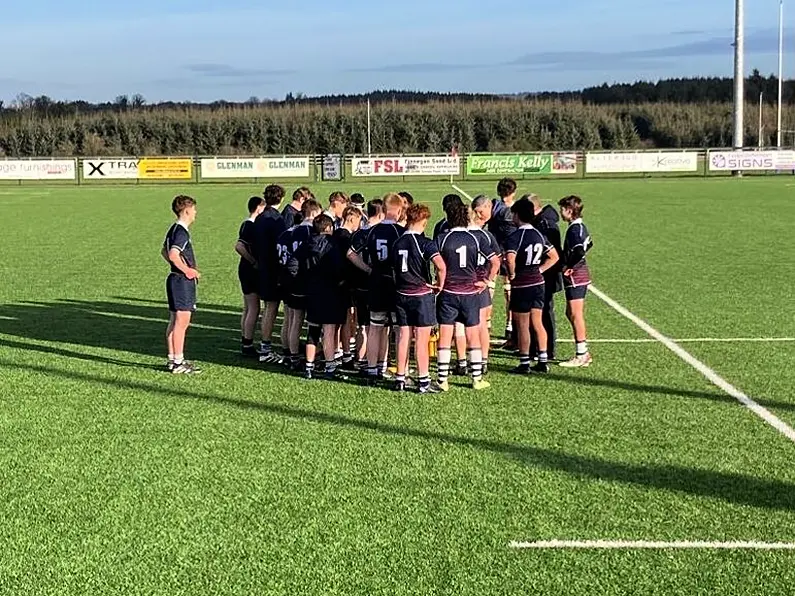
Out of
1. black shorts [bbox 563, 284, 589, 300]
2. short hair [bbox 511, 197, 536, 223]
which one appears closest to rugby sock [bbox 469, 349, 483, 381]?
black shorts [bbox 563, 284, 589, 300]

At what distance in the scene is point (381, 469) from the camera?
271 inches

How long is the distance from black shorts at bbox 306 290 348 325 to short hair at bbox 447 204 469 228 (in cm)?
141

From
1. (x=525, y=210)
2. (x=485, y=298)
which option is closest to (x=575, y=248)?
(x=525, y=210)

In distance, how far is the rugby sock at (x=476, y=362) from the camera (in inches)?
365

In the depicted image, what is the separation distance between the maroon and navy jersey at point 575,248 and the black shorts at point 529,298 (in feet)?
1.15

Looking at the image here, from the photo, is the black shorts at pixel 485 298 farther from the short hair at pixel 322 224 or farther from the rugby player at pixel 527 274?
the short hair at pixel 322 224

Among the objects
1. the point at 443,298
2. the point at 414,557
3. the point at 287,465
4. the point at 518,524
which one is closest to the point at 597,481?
the point at 518,524

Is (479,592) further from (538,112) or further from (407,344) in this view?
(538,112)

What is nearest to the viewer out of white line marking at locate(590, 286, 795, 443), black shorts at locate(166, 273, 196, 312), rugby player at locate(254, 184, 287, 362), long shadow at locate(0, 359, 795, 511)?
long shadow at locate(0, 359, 795, 511)

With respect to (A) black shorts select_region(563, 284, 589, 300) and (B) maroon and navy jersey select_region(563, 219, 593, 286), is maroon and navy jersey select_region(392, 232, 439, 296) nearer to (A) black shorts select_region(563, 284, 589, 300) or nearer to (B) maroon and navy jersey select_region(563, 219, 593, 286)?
(B) maroon and navy jersey select_region(563, 219, 593, 286)

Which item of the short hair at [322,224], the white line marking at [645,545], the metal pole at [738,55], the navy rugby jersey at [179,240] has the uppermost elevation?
the metal pole at [738,55]

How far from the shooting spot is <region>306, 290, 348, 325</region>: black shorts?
9.51 m

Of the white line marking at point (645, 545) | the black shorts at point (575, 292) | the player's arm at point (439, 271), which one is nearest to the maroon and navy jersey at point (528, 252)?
the black shorts at point (575, 292)

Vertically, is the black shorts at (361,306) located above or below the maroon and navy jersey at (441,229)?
below
